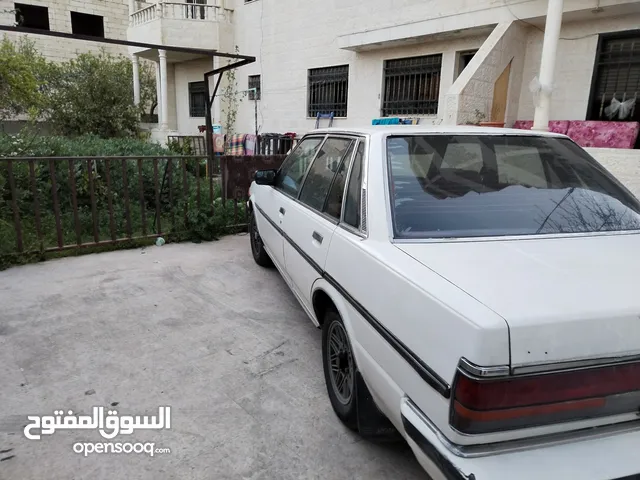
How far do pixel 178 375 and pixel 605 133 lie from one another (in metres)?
7.31

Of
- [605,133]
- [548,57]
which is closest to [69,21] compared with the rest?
[548,57]

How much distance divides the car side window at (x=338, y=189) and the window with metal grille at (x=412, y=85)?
7.17 meters

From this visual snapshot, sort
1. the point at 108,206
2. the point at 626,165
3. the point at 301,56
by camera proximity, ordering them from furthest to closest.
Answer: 1. the point at 301,56
2. the point at 108,206
3. the point at 626,165

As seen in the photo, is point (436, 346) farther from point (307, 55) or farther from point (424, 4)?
point (307, 55)

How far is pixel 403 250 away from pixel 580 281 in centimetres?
68

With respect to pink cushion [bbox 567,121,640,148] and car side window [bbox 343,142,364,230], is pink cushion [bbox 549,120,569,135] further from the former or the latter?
car side window [bbox 343,142,364,230]

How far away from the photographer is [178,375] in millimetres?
2926

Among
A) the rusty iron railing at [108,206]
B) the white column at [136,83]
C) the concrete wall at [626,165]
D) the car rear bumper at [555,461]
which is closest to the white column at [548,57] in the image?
the concrete wall at [626,165]

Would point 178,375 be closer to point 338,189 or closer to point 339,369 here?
point 339,369

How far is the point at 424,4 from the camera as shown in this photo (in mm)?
9047

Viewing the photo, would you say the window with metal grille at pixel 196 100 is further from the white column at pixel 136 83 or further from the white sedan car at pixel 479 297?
the white sedan car at pixel 479 297

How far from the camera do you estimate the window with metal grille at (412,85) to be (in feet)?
30.6

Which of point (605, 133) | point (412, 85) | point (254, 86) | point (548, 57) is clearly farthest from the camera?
point (254, 86)

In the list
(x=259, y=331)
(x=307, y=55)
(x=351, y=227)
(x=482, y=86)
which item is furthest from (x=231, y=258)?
(x=307, y=55)
